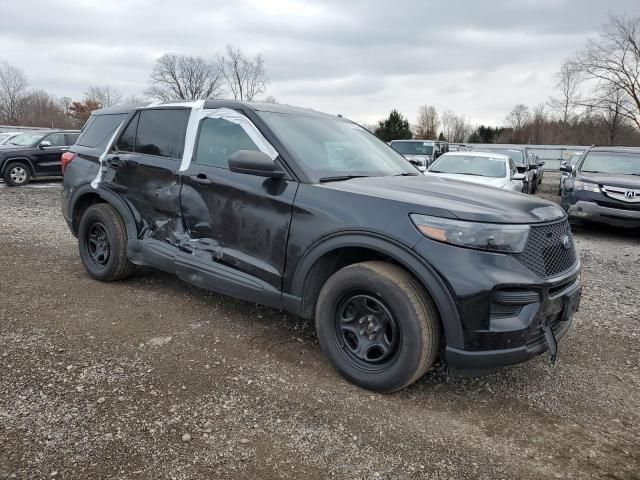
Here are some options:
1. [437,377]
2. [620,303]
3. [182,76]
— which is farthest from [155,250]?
[182,76]

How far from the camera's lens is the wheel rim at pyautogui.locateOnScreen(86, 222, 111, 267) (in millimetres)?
4551

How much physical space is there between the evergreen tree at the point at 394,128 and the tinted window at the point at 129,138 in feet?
141

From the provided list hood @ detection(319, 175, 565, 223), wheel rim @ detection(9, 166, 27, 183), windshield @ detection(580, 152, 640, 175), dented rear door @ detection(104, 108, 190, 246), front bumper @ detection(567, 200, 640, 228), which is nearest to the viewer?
hood @ detection(319, 175, 565, 223)

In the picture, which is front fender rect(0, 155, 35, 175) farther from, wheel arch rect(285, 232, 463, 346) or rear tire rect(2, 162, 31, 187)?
wheel arch rect(285, 232, 463, 346)

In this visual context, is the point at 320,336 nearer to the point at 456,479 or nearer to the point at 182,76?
the point at 456,479

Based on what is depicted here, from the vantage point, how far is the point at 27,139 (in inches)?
523

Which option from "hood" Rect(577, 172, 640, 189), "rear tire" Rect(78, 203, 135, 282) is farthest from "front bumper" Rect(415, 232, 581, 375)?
"hood" Rect(577, 172, 640, 189)

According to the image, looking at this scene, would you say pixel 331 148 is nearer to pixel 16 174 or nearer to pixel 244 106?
pixel 244 106

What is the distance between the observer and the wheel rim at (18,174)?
12805 millimetres

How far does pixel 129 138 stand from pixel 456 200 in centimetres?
316

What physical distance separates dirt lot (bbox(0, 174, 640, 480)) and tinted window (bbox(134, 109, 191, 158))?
1.39 m

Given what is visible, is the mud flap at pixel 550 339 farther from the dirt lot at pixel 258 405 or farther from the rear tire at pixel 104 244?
the rear tire at pixel 104 244

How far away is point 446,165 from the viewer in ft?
33.2

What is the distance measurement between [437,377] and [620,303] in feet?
9.15
